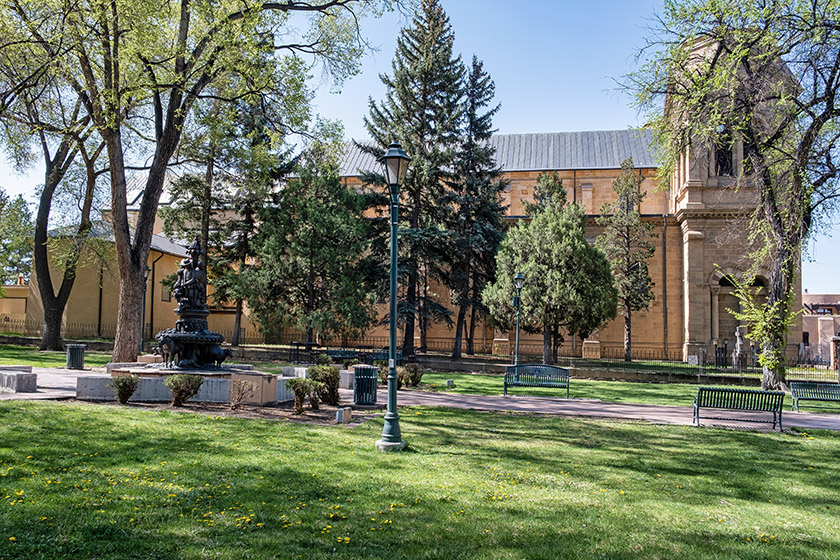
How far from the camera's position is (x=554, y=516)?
571 centimetres

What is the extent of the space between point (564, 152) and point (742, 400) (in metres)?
38.9

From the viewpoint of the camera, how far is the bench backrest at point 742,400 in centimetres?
1209

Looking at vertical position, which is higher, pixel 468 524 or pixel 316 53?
pixel 316 53

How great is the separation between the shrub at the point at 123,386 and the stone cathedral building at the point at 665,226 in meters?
23.2

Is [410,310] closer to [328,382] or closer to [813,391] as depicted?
[328,382]

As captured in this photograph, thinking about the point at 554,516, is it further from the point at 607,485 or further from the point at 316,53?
the point at 316,53

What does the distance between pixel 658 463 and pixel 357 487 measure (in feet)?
15.4

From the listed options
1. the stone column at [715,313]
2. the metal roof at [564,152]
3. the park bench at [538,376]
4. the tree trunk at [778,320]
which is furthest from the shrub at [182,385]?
the metal roof at [564,152]

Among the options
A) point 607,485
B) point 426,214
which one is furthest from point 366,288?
point 607,485

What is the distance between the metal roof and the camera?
1842 inches

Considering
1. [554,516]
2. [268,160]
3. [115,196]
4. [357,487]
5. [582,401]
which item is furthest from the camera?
[268,160]

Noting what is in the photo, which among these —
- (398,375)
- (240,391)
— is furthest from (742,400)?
(240,391)

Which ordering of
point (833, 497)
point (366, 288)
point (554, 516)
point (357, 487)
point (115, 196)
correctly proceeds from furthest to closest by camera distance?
1. point (366, 288)
2. point (115, 196)
3. point (833, 497)
4. point (357, 487)
5. point (554, 516)

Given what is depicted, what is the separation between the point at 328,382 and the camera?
43.0 feet
